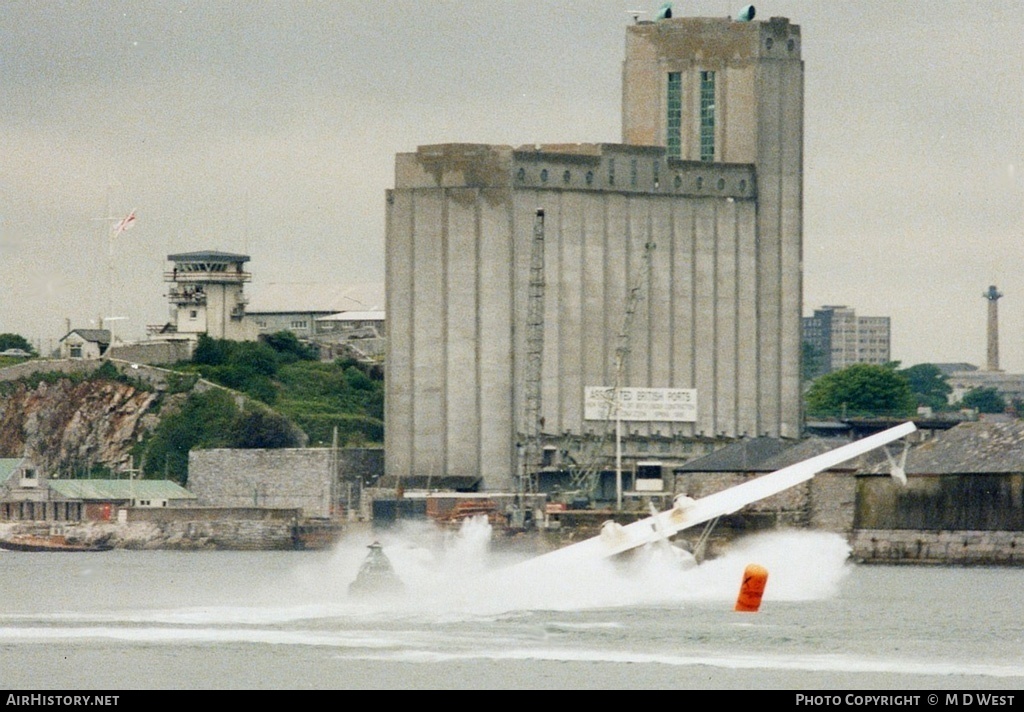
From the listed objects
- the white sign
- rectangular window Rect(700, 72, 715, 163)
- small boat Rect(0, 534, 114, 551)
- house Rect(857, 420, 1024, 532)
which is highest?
rectangular window Rect(700, 72, 715, 163)

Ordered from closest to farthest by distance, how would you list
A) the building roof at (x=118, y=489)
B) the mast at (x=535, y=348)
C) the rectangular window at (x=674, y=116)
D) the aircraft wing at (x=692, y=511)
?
1. the aircraft wing at (x=692, y=511)
2. the mast at (x=535, y=348)
3. the building roof at (x=118, y=489)
4. the rectangular window at (x=674, y=116)

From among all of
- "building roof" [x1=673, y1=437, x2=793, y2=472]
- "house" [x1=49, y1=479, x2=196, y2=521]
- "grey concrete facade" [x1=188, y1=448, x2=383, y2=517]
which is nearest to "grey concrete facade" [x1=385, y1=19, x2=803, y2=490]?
"grey concrete facade" [x1=188, y1=448, x2=383, y2=517]

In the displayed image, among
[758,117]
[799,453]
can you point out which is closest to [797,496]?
Answer: [799,453]

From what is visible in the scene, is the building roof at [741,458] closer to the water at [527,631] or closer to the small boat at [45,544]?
the small boat at [45,544]

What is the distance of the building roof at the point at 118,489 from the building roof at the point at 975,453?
69495 mm

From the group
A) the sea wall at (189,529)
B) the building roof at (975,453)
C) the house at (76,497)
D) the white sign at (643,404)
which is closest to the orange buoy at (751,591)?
the building roof at (975,453)

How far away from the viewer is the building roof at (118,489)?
191m

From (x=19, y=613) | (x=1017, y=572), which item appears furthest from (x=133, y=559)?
(x=19, y=613)

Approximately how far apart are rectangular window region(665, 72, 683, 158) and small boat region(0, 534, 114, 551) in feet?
161

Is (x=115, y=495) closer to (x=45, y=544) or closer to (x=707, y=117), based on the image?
(x=45, y=544)

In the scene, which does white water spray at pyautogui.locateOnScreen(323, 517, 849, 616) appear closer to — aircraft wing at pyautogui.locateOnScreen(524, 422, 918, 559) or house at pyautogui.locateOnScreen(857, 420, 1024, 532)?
aircraft wing at pyautogui.locateOnScreen(524, 422, 918, 559)

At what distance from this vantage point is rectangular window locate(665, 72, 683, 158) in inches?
7574
